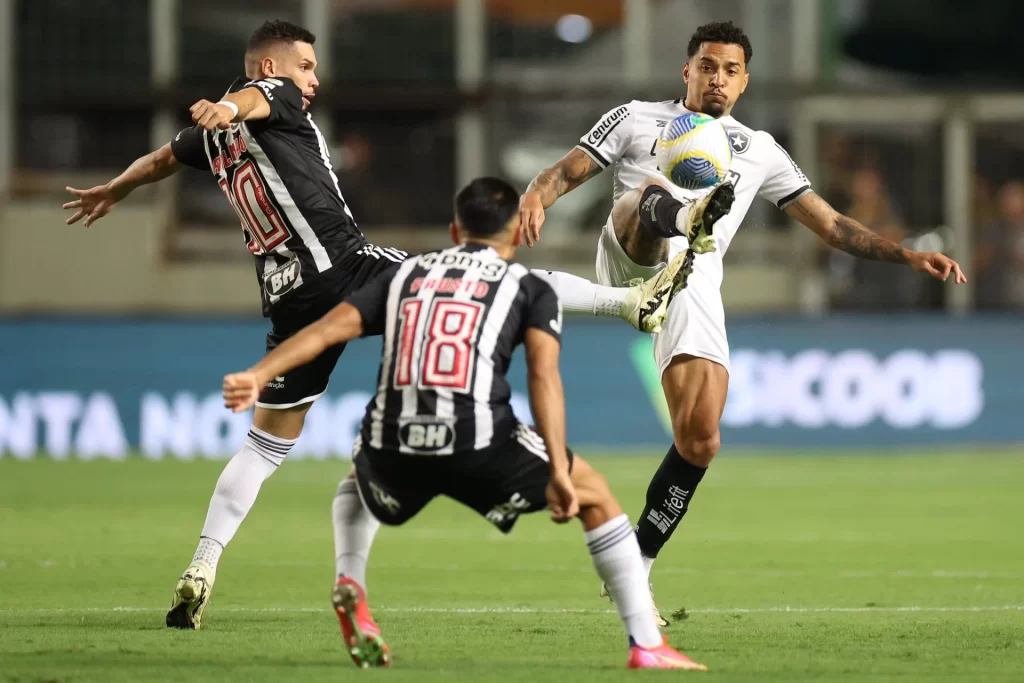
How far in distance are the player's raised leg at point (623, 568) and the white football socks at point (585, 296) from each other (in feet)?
4.63

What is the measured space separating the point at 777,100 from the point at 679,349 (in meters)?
13.8

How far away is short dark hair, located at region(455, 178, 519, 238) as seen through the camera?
5.60 metres

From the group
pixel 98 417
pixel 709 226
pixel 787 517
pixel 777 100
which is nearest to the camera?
pixel 709 226

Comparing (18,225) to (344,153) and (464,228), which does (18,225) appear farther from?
(464,228)

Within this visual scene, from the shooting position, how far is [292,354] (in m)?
5.43

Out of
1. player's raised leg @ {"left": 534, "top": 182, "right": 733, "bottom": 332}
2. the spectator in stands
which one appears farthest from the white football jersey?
the spectator in stands

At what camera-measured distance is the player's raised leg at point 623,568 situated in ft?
18.1

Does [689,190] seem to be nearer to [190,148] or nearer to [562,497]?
[190,148]

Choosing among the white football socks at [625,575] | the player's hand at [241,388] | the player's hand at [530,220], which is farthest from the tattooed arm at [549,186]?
the player's hand at [241,388]

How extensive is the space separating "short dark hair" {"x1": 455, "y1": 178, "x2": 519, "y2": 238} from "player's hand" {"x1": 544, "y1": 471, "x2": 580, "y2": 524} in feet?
2.85

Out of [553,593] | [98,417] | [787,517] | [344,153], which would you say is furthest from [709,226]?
[344,153]

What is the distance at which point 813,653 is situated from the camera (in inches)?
240

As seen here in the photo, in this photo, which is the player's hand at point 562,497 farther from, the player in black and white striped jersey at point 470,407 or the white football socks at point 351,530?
the white football socks at point 351,530

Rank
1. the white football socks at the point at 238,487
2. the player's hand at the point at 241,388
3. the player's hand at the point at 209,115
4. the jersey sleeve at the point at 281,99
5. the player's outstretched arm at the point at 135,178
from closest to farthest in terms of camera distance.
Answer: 1. the player's hand at the point at 241,388
2. the player's hand at the point at 209,115
3. the jersey sleeve at the point at 281,99
4. the white football socks at the point at 238,487
5. the player's outstretched arm at the point at 135,178
